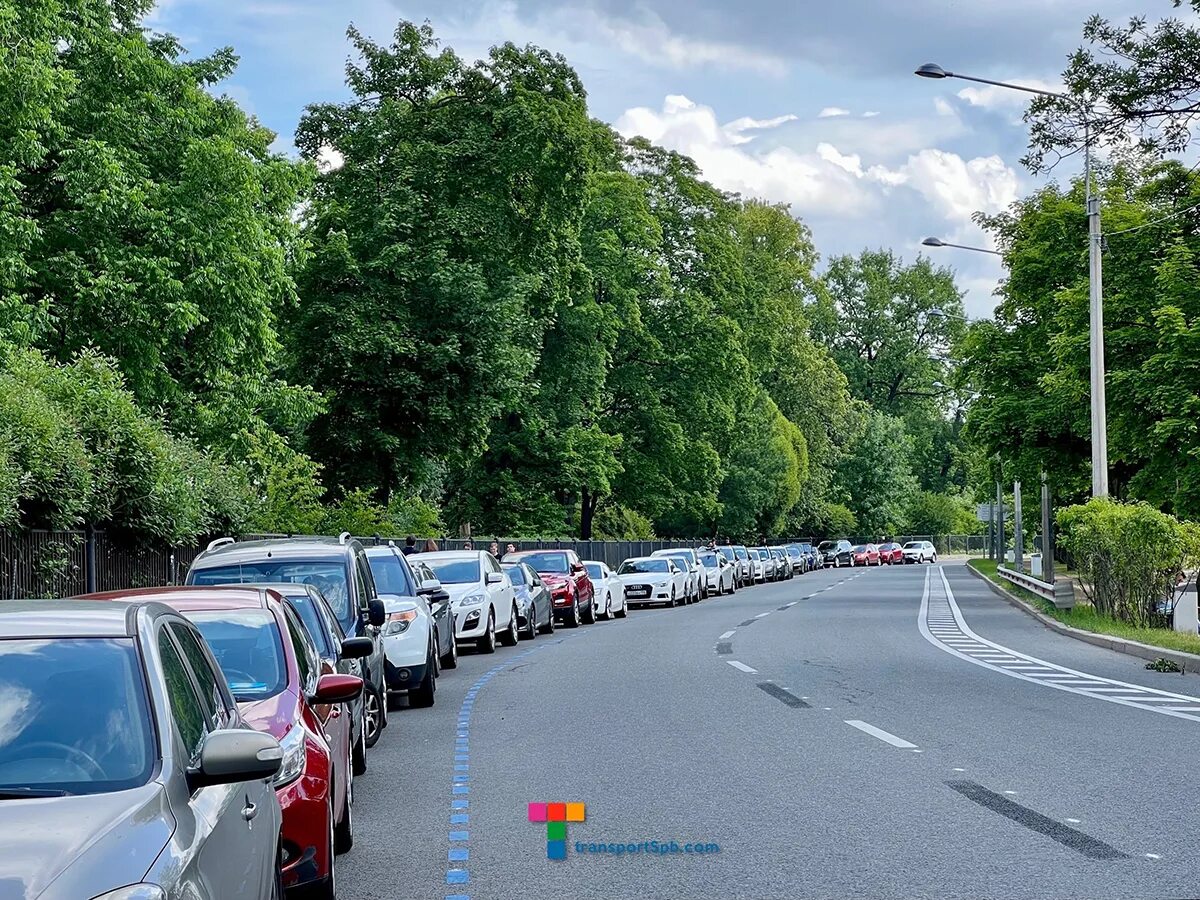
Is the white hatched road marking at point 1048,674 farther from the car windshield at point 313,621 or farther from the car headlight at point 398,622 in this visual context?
the car windshield at point 313,621

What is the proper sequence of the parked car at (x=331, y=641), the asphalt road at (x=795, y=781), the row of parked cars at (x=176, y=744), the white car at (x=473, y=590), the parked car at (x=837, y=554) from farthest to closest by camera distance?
the parked car at (x=837, y=554)
the white car at (x=473, y=590)
the parked car at (x=331, y=641)
the asphalt road at (x=795, y=781)
the row of parked cars at (x=176, y=744)

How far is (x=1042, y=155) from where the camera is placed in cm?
2725

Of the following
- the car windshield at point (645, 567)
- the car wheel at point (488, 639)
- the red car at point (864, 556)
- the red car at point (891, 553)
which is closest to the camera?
the car wheel at point (488, 639)

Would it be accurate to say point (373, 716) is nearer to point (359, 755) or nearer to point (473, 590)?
point (359, 755)

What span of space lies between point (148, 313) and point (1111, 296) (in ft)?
62.6

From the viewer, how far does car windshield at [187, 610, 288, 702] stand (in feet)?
26.9

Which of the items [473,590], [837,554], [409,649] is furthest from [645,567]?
[837,554]

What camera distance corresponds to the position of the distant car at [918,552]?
106 m

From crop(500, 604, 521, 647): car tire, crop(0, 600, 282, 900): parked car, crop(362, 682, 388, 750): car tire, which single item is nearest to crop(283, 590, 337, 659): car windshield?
crop(362, 682, 388, 750): car tire

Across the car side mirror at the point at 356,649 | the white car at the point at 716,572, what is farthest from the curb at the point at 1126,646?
the white car at the point at 716,572

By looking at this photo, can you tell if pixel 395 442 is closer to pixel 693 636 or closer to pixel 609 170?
pixel 693 636

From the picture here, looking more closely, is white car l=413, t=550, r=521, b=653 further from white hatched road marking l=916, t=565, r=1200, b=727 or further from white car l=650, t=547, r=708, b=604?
white car l=650, t=547, r=708, b=604

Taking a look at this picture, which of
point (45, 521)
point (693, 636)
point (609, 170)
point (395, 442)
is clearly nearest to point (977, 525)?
point (609, 170)

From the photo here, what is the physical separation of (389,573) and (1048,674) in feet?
27.0
